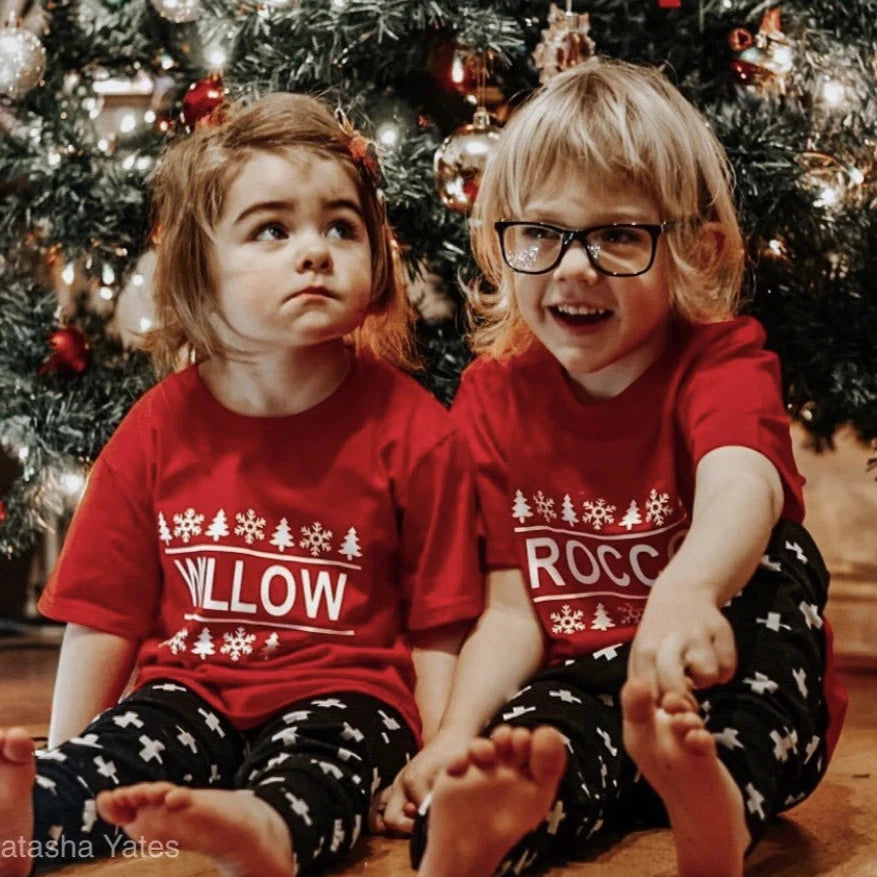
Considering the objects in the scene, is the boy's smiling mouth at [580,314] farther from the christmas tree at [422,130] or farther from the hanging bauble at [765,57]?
the hanging bauble at [765,57]

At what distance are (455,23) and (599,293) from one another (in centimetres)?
46

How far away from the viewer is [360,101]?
1514 mm

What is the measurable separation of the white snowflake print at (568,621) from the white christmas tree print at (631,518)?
84 mm

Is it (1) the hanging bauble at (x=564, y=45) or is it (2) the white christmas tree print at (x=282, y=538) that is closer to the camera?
(2) the white christmas tree print at (x=282, y=538)

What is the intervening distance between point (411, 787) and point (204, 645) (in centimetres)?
23

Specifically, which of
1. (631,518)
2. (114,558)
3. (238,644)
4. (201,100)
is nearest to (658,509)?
(631,518)

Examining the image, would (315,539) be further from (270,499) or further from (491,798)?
(491,798)

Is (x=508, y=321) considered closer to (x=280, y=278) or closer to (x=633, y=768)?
(x=280, y=278)

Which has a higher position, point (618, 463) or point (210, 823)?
point (618, 463)

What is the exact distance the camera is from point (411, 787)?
1.06 metres

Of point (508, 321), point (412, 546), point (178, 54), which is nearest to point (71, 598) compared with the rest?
point (412, 546)

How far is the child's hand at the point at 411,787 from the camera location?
105 centimetres

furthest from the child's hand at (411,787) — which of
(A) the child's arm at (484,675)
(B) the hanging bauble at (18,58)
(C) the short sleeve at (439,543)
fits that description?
(B) the hanging bauble at (18,58)

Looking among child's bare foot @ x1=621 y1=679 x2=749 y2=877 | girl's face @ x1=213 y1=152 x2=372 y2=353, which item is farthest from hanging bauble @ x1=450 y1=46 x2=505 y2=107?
child's bare foot @ x1=621 y1=679 x2=749 y2=877
